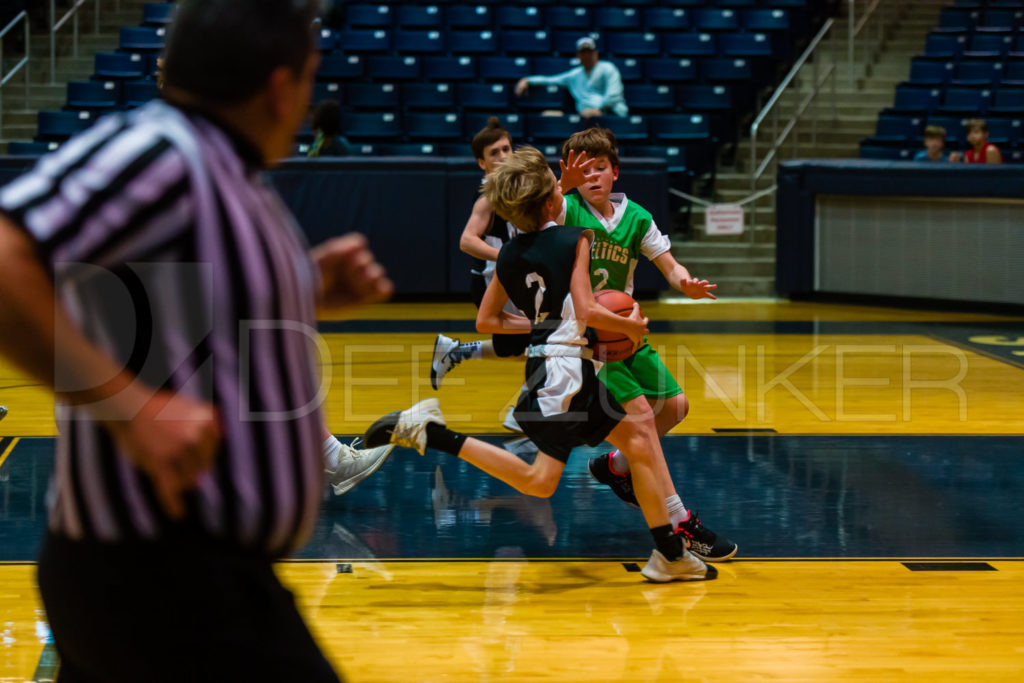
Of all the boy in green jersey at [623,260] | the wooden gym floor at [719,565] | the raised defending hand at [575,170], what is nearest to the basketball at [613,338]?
the boy in green jersey at [623,260]

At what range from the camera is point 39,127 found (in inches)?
559

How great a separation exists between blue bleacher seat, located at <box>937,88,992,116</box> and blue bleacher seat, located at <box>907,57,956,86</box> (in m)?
0.37

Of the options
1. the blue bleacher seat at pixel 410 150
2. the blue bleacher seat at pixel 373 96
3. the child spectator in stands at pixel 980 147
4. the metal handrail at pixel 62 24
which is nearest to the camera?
the child spectator in stands at pixel 980 147

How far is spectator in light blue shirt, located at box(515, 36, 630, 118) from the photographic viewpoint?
44.9 feet

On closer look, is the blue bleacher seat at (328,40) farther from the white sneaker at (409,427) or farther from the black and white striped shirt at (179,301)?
the black and white striped shirt at (179,301)

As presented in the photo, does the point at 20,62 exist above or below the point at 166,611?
above

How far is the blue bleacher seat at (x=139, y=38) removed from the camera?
51.1ft

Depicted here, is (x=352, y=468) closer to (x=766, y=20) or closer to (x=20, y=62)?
(x=766, y=20)

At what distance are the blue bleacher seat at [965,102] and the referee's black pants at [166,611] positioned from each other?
14.7 m

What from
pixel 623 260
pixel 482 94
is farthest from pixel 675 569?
pixel 482 94

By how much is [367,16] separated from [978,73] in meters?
7.41

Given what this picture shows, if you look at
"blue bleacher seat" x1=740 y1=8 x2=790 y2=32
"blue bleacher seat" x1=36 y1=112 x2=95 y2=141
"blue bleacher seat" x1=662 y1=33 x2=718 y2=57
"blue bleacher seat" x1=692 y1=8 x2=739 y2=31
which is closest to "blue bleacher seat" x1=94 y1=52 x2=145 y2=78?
"blue bleacher seat" x1=36 y1=112 x2=95 y2=141

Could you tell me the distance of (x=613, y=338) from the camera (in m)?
4.58

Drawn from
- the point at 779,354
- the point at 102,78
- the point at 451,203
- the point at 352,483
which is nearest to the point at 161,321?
the point at 352,483
